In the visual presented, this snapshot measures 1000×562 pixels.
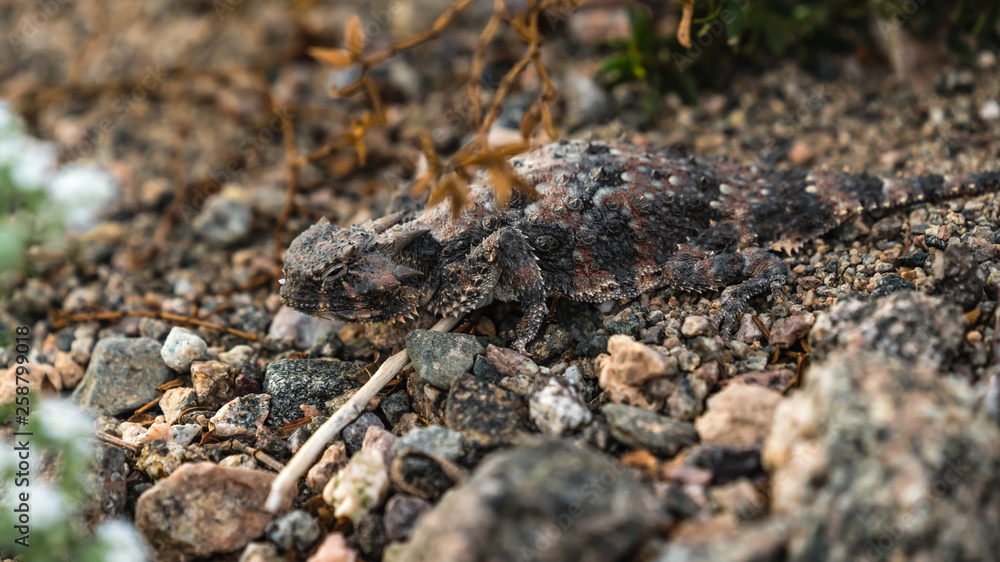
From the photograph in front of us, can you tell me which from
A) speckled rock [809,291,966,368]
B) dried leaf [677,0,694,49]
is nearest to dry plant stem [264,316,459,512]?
speckled rock [809,291,966,368]

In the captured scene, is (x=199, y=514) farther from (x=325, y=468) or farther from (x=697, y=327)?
(x=697, y=327)

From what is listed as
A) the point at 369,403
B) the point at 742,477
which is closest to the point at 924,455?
the point at 742,477

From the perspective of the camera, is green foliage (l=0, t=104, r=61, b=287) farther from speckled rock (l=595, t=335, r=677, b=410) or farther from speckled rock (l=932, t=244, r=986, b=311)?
speckled rock (l=932, t=244, r=986, b=311)
